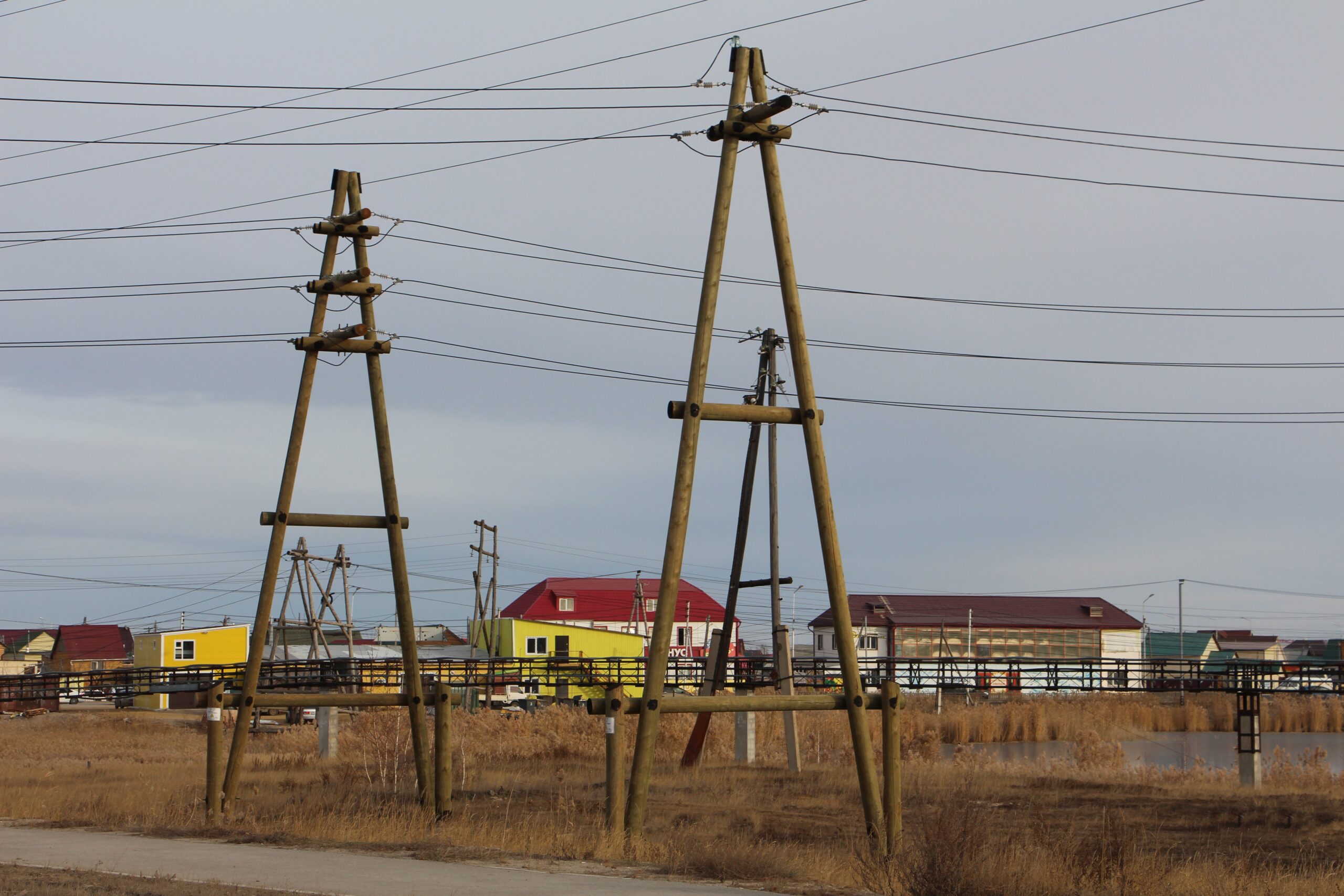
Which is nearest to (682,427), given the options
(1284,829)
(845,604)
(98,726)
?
(845,604)

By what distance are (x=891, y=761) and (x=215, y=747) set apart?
781 cm

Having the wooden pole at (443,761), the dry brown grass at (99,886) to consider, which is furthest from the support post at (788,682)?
the dry brown grass at (99,886)

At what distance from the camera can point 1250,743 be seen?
26.6 m

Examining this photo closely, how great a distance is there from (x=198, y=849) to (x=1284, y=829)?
13376mm

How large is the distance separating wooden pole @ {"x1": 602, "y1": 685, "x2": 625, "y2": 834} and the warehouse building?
260ft

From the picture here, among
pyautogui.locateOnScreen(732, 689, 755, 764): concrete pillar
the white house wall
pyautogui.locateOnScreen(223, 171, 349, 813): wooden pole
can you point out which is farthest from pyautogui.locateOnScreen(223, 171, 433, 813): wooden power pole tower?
the white house wall

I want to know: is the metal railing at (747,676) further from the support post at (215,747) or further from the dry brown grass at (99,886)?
the dry brown grass at (99,886)

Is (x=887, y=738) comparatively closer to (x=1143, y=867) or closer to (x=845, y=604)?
(x=845, y=604)

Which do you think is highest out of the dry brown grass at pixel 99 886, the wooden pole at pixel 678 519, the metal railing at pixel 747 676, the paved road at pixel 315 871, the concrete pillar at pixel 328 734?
the wooden pole at pixel 678 519

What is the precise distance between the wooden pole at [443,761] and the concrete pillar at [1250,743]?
659 inches

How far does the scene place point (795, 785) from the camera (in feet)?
75.5

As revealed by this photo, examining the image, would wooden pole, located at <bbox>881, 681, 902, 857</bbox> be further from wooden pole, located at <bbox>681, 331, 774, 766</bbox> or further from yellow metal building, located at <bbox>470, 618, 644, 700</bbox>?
yellow metal building, located at <bbox>470, 618, 644, 700</bbox>

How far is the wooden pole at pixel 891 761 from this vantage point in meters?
12.4

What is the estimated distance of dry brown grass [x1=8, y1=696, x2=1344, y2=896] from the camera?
978 cm
